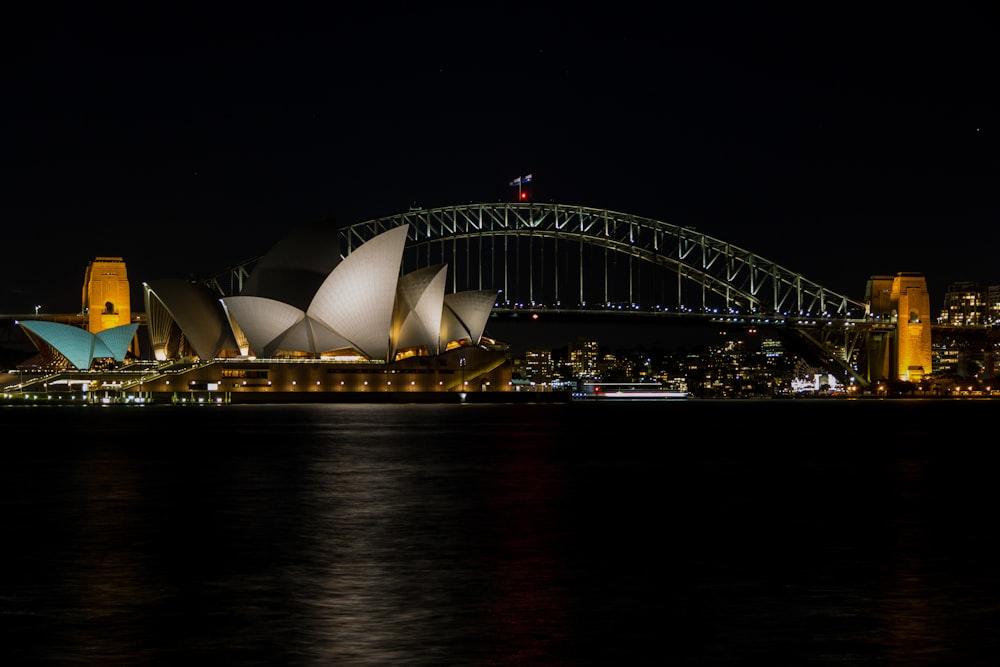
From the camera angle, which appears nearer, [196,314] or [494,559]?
[494,559]

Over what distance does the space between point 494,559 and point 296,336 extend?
6887 centimetres

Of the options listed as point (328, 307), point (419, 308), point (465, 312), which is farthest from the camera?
point (465, 312)

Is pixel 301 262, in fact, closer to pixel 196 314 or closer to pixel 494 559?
pixel 196 314

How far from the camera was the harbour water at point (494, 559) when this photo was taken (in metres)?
12.1

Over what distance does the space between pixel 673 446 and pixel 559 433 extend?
9.30 metres

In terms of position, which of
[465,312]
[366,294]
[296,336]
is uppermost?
[366,294]

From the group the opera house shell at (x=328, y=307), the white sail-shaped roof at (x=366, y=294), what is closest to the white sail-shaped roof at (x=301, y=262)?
the opera house shell at (x=328, y=307)

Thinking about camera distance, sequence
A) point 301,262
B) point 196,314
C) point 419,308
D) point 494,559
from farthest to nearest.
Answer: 1. point 196,314
2. point 419,308
3. point 301,262
4. point 494,559

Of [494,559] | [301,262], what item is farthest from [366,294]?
[494,559]

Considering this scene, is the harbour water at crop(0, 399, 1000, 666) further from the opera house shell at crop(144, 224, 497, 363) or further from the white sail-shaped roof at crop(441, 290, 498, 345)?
Answer: the white sail-shaped roof at crop(441, 290, 498, 345)

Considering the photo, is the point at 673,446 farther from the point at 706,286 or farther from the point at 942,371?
the point at 942,371

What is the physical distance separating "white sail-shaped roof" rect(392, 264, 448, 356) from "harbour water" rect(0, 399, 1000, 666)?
46.0 meters

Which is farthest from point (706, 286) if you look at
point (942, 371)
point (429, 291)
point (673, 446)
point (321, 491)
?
point (321, 491)

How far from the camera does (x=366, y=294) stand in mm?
79812
